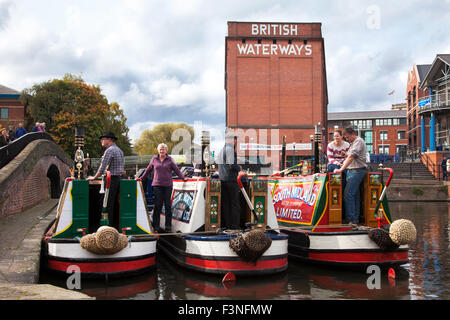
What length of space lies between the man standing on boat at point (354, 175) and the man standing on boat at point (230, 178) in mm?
2097

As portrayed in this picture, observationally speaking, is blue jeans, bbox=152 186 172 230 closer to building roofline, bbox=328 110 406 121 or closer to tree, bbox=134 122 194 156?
tree, bbox=134 122 194 156

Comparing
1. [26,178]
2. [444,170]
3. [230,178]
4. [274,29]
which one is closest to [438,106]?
[444,170]

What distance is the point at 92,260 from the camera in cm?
713

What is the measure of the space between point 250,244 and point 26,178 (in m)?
8.84

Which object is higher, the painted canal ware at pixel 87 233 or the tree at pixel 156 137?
the tree at pixel 156 137

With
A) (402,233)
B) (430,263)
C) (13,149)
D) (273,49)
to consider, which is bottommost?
(430,263)

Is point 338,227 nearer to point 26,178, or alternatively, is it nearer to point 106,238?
point 106,238

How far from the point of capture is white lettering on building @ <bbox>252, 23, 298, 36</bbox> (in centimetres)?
4547

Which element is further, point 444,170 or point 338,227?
point 444,170

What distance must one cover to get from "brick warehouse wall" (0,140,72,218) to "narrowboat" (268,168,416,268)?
703cm

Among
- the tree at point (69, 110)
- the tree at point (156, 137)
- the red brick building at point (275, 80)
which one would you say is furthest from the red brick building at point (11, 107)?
the red brick building at point (275, 80)

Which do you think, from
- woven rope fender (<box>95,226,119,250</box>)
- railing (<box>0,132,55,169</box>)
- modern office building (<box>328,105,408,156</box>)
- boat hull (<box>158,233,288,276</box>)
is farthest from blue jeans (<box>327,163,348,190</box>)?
modern office building (<box>328,105,408,156</box>)

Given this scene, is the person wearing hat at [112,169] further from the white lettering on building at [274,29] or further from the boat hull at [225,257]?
the white lettering on building at [274,29]

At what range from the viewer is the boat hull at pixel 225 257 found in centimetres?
721
